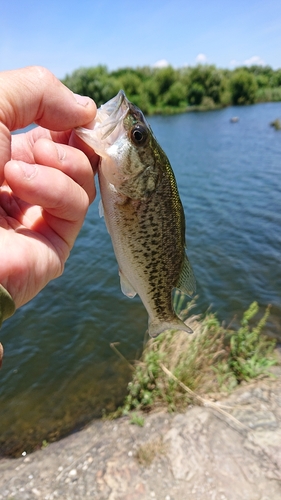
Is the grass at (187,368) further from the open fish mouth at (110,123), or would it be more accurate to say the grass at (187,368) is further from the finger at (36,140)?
the open fish mouth at (110,123)

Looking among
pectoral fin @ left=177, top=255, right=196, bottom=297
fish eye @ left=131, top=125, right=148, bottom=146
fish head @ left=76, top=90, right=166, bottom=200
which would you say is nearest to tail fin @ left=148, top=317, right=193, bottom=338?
pectoral fin @ left=177, top=255, right=196, bottom=297

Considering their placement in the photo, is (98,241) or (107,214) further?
(98,241)

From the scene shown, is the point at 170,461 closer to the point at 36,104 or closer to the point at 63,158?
the point at 63,158

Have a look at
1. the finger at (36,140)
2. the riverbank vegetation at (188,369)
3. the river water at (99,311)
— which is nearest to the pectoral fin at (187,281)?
the finger at (36,140)

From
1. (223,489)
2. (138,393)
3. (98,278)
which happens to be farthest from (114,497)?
(98,278)

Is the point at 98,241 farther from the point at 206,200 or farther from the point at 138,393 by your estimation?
the point at 138,393

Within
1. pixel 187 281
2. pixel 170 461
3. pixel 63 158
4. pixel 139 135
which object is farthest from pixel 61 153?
pixel 170 461
